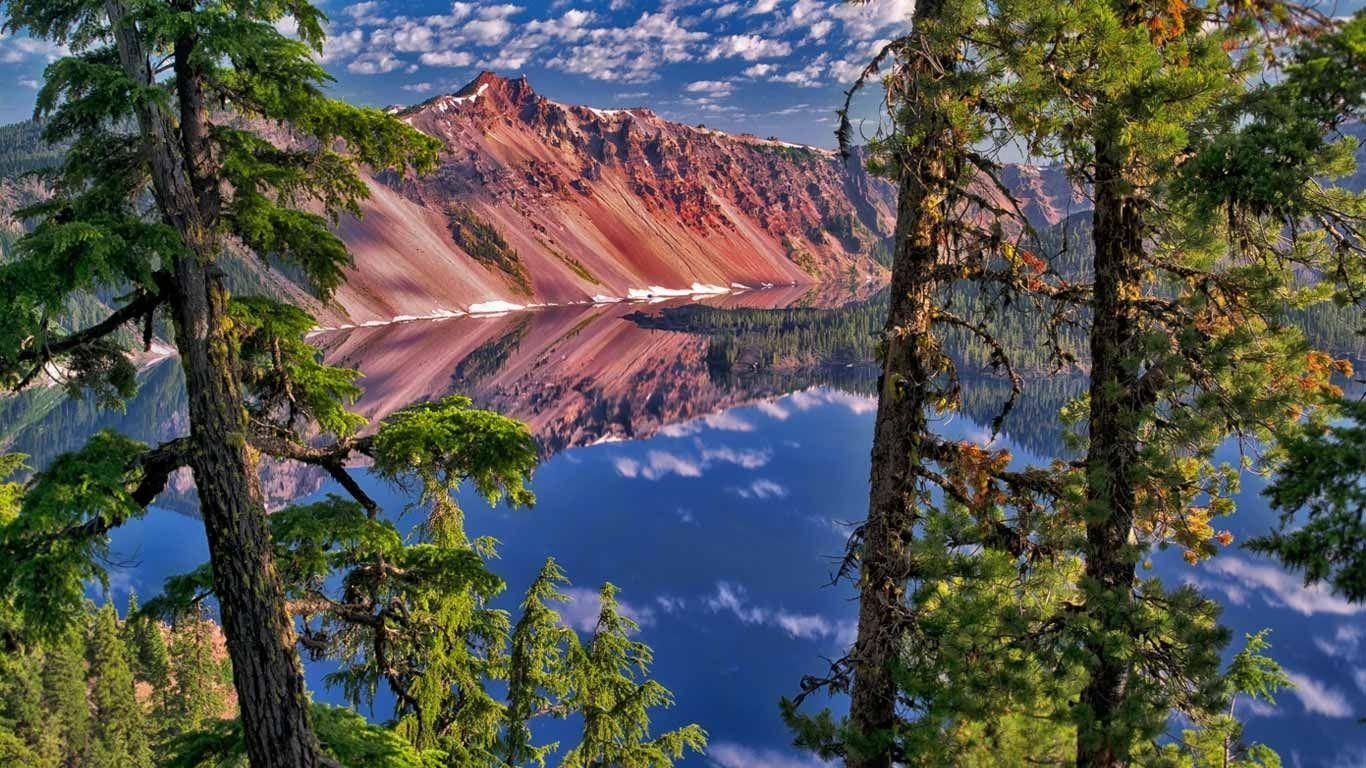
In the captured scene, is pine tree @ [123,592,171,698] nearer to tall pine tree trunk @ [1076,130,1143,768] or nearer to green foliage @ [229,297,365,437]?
green foliage @ [229,297,365,437]

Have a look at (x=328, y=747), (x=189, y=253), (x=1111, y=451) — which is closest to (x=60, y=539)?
(x=189, y=253)

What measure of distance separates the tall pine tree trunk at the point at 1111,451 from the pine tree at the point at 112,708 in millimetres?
41698

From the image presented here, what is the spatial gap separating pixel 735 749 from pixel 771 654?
8.04m

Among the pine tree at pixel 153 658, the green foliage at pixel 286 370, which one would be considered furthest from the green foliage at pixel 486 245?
the green foliage at pixel 286 370

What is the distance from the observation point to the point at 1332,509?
13.4ft

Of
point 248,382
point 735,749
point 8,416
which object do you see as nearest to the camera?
point 248,382

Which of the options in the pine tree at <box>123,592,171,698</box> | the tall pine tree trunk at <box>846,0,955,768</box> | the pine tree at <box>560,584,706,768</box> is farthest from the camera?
the pine tree at <box>123,592,171,698</box>

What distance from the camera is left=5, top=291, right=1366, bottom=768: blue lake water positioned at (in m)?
38.3

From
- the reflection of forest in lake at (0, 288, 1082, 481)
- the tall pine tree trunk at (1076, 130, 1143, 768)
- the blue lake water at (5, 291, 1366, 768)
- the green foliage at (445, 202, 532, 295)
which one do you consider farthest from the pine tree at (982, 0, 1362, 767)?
the green foliage at (445, 202, 532, 295)

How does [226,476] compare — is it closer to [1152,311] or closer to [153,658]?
[1152,311]

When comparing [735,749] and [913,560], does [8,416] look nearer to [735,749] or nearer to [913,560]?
[735,749]

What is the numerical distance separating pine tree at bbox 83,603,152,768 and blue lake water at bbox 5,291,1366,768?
198 inches

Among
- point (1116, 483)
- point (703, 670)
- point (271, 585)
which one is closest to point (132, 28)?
point (271, 585)

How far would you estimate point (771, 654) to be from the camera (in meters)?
42.4
